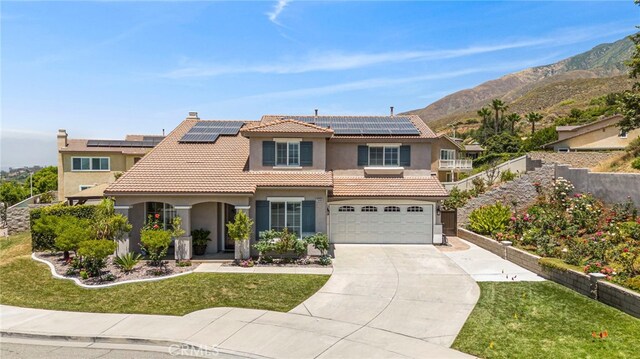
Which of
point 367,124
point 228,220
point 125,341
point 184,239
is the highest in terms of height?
point 367,124

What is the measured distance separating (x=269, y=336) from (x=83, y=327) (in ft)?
16.9

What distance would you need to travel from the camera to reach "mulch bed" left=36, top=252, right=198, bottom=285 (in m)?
13.8

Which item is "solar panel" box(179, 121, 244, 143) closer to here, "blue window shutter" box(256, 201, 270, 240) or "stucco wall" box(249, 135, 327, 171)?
"stucco wall" box(249, 135, 327, 171)

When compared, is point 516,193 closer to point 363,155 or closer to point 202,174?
point 363,155

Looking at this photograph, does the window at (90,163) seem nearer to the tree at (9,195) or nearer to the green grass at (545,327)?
the tree at (9,195)

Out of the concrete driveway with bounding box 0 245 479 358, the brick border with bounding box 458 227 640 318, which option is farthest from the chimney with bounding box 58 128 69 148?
the brick border with bounding box 458 227 640 318

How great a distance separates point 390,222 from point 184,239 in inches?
409

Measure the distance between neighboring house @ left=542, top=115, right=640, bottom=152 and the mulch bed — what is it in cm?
3741

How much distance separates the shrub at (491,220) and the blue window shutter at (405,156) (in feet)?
16.0

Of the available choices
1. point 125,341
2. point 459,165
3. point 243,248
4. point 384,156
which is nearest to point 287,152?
point 243,248

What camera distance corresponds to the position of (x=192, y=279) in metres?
13.8

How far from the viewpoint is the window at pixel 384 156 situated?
20.9m

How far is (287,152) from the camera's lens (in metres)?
18.9

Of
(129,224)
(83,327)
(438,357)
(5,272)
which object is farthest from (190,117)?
(438,357)
